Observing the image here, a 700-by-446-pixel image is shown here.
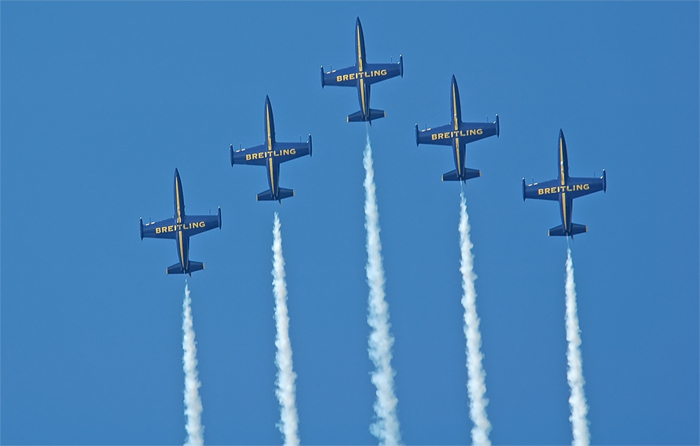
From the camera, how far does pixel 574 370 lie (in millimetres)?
129500

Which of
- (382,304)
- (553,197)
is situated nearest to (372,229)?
(382,304)

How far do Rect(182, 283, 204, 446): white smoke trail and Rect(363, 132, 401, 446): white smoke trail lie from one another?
449 inches

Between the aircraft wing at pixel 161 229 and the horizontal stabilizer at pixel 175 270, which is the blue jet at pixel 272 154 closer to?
the aircraft wing at pixel 161 229

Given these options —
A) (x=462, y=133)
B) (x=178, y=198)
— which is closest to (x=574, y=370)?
(x=462, y=133)

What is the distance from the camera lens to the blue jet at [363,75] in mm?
132875

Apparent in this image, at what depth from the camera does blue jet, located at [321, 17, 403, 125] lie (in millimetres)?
132875

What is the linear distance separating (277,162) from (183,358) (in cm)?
1462

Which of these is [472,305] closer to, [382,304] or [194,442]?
[382,304]

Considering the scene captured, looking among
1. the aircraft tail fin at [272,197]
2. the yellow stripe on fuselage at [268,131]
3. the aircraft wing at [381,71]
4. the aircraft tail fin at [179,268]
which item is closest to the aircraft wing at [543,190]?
the aircraft wing at [381,71]

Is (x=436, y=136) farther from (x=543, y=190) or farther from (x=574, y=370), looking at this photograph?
(x=574, y=370)

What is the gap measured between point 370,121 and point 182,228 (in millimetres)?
14057

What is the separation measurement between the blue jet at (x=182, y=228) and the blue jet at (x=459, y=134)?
1528cm

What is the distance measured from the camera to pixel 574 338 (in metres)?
131

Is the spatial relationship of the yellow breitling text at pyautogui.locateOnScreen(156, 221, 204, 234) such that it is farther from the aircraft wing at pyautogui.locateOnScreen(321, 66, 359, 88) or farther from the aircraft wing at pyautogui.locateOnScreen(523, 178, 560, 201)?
the aircraft wing at pyautogui.locateOnScreen(523, 178, 560, 201)
